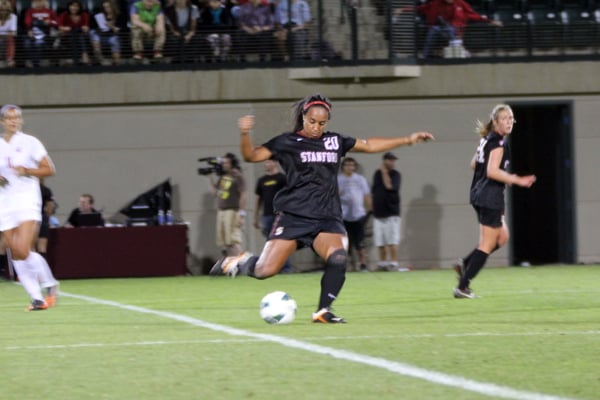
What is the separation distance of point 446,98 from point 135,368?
16.9 m

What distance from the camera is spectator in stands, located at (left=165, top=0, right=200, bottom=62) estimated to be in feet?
76.5

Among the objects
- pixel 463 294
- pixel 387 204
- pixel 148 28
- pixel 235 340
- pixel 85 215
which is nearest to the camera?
pixel 235 340

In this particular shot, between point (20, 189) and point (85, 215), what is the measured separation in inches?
365

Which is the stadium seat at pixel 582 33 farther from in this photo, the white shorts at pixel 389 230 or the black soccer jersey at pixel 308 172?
the black soccer jersey at pixel 308 172

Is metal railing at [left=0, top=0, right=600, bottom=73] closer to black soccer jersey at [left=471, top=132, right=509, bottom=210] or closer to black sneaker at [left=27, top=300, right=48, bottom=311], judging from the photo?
black soccer jersey at [left=471, top=132, right=509, bottom=210]

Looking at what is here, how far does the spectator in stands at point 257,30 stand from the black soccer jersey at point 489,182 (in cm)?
1030

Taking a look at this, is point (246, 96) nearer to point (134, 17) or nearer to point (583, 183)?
point (134, 17)

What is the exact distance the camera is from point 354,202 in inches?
880

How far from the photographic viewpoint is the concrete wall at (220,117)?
23.3m

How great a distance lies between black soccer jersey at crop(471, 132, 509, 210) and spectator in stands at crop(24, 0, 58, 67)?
38.7 ft

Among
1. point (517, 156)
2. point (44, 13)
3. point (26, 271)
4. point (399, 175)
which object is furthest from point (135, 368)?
point (517, 156)

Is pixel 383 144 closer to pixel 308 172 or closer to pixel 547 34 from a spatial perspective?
pixel 308 172

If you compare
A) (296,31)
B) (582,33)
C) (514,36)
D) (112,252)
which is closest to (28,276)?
(112,252)

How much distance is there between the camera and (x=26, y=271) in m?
12.7
